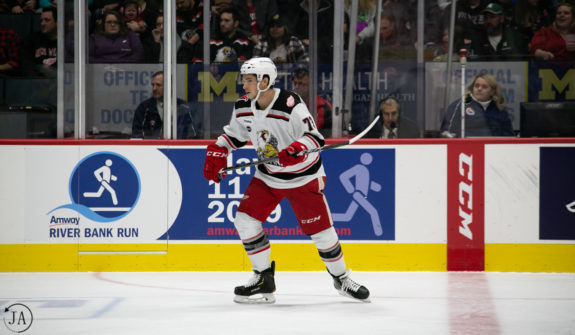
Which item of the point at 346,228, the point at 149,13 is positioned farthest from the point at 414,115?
the point at 149,13

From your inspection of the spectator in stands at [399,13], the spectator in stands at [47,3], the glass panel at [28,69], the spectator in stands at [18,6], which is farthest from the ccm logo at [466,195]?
the spectator in stands at [18,6]

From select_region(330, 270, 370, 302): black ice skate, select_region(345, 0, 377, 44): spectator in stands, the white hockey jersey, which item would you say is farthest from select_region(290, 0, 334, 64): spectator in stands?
select_region(330, 270, 370, 302): black ice skate

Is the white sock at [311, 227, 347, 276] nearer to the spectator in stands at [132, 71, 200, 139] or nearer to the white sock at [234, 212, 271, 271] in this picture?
the white sock at [234, 212, 271, 271]

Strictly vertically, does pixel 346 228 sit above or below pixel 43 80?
below

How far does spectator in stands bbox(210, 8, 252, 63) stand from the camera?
4.98 meters

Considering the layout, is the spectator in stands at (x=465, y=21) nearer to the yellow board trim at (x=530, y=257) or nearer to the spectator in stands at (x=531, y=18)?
the spectator in stands at (x=531, y=18)

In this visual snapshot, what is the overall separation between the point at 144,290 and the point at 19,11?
221 centimetres

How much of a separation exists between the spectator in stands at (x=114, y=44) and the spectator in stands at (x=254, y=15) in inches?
28.3

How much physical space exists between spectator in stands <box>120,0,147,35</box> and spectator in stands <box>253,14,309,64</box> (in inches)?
34.6

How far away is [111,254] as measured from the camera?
4.74 metres

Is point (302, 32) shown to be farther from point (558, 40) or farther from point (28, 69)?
point (28, 69)

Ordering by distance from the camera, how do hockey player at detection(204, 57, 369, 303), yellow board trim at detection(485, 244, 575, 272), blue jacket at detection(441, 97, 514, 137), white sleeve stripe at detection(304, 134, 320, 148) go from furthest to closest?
1. blue jacket at detection(441, 97, 514, 137)
2. yellow board trim at detection(485, 244, 575, 272)
3. hockey player at detection(204, 57, 369, 303)
4. white sleeve stripe at detection(304, 134, 320, 148)

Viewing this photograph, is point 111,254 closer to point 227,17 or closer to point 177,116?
point 177,116

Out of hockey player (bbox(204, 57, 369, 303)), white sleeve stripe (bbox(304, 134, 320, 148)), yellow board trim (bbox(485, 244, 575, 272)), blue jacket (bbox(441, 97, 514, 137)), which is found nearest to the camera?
white sleeve stripe (bbox(304, 134, 320, 148))
